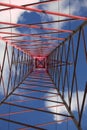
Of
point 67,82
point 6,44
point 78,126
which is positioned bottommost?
point 78,126

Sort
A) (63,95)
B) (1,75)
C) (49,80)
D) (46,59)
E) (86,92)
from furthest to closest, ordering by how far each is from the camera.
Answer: (46,59) < (49,80) < (63,95) < (1,75) < (86,92)

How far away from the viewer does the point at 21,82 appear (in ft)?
59.7

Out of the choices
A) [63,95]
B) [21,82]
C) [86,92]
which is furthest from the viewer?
[21,82]

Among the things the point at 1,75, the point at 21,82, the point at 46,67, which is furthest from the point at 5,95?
the point at 46,67

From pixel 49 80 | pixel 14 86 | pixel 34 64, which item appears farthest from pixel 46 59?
pixel 14 86

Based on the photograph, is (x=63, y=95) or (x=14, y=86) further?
(x=14, y=86)

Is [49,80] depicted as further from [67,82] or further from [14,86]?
[67,82]

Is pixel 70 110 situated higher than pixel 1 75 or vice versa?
pixel 1 75

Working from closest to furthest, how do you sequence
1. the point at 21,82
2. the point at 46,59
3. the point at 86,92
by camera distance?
1. the point at 86,92
2. the point at 21,82
3. the point at 46,59

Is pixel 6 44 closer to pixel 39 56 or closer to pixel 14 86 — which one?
pixel 14 86

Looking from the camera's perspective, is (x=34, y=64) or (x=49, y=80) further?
(x=34, y=64)

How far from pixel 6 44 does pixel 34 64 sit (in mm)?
15840

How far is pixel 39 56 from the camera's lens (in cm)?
3244

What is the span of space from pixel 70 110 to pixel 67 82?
269cm
